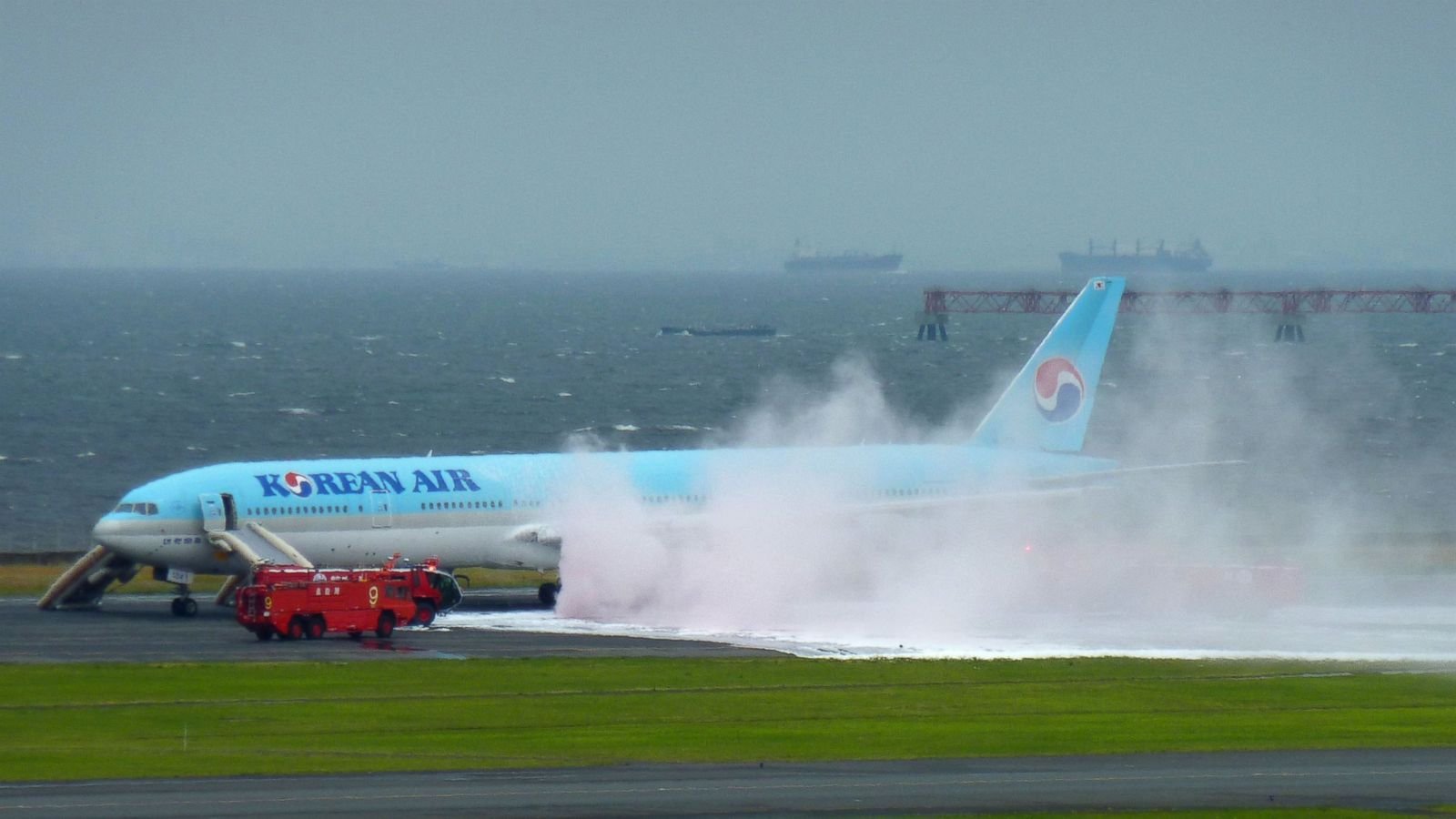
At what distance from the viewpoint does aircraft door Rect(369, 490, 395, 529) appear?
2763 inches

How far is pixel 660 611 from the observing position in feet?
227

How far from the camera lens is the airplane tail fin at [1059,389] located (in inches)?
3095

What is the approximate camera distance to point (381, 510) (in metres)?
70.3

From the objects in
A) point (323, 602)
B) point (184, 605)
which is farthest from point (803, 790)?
point (184, 605)

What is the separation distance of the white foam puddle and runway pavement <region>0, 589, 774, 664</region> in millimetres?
1945

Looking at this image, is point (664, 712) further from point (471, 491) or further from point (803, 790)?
point (471, 491)

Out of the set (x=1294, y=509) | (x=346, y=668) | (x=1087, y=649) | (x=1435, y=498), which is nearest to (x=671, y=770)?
(x=346, y=668)

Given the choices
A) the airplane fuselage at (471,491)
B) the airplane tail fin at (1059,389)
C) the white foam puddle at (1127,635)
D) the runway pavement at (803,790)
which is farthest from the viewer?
the airplane tail fin at (1059,389)

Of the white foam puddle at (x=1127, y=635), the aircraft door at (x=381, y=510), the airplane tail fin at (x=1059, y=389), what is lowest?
the white foam puddle at (x=1127, y=635)

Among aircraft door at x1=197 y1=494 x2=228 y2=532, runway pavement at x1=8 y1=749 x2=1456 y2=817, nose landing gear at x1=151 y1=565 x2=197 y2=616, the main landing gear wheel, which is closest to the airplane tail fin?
the main landing gear wheel

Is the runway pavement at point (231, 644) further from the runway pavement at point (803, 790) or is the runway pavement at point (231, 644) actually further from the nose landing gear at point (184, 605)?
the runway pavement at point (803, 790)

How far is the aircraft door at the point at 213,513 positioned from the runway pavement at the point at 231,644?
9.74 feet

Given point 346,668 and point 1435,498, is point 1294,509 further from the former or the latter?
point 346,668

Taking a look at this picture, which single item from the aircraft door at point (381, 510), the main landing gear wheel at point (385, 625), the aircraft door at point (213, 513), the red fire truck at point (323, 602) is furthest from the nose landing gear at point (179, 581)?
the main landing gear wheel at point (385, 625)
